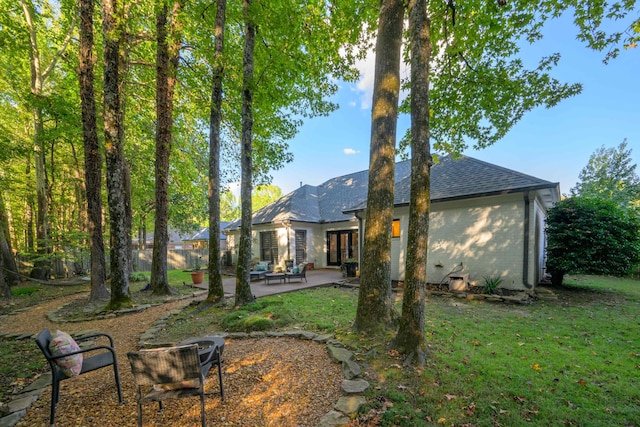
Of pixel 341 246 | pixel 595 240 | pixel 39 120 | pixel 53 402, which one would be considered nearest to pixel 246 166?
pixel 53 402

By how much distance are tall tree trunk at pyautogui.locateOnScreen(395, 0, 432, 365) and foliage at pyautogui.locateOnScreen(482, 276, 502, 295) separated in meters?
5.75

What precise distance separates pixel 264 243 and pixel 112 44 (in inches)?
456

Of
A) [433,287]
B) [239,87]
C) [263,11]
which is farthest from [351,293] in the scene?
[263,11]

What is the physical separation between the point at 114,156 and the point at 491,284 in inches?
440

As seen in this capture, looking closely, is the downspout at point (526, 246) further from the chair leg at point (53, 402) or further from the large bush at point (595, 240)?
the chair leg at point (53, 402)

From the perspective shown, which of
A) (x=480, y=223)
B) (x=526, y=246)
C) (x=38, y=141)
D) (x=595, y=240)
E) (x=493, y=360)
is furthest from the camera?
(x=38, y=141)

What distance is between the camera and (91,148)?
7.21 metres

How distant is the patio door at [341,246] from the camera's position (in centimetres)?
1429

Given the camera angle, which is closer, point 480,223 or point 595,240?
point 595,240

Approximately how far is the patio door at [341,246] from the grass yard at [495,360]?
7.71m

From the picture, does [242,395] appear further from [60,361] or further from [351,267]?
[351,267]

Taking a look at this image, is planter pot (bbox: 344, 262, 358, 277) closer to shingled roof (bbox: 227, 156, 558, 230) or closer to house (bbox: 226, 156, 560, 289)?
Answer: house (bbox: 226, 156, 560, 289)

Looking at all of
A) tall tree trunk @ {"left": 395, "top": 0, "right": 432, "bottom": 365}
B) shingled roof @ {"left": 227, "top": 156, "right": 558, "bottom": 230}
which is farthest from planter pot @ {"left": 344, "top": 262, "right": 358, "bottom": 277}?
tall tree trunk @ {"left": 395, "top": 0, "right": 432, "bottom": 365}

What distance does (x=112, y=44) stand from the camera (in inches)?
248
